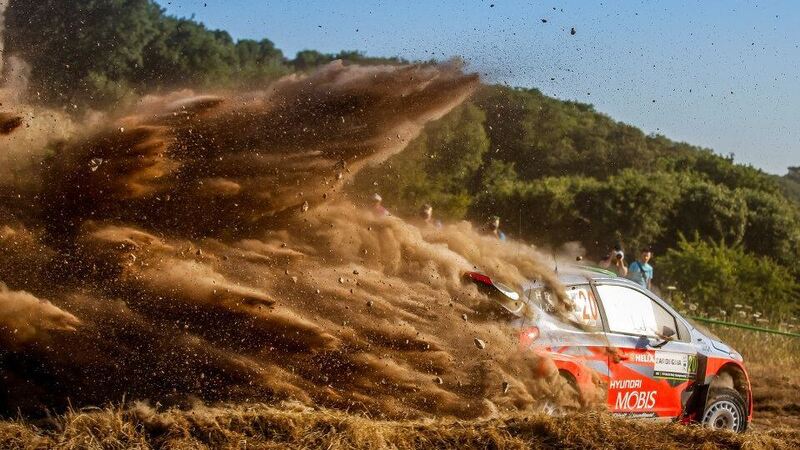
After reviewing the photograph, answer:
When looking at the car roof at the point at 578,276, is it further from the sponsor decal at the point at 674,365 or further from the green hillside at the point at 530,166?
the green hillside at the point at 530,166

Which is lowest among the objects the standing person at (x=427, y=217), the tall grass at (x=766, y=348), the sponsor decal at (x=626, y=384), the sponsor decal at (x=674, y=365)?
the tall grass at (x=766, y=348)

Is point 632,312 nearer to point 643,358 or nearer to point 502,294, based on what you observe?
point 643,358

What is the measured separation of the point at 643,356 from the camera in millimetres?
9508

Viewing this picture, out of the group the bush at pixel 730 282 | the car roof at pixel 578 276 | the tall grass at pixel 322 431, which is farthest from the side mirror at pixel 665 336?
the bush at pixel 730 282

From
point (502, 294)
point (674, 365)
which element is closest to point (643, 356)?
point (674, 365)

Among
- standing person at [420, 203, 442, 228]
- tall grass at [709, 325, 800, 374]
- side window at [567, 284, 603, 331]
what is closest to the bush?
tall grass at [709, 325, 800, 374]

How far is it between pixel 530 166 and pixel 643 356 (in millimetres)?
14873

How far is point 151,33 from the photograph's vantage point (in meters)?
→ 23.3

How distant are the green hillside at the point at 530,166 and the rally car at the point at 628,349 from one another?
1.69 metres

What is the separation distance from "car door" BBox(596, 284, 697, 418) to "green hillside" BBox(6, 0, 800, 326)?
7.14 ft

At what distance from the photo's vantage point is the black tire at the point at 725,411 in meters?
10.0

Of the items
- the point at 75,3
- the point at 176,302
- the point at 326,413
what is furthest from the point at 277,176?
the point at 75,3

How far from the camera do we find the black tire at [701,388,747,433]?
10.0m

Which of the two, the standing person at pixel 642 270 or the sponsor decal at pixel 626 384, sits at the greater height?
the standing person at pixel 642 270
